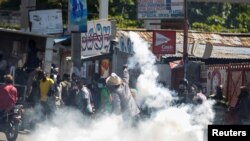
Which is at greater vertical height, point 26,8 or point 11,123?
point 26,8

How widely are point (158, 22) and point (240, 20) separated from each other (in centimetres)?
1579

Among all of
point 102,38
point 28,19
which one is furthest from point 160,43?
point 28,19

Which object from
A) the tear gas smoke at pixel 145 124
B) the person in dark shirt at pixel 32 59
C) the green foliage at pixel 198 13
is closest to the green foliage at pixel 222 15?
the green foliage at pixel 198 13

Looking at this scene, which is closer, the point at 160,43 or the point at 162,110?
the point at 162,110

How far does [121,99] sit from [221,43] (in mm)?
17858

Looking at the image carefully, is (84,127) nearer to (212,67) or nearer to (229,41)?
(212,67)

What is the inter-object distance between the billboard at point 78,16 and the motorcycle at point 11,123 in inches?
242

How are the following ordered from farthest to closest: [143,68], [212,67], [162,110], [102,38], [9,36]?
[212,67] < [102,38] < [9,36] < [143,68] < [162,110]

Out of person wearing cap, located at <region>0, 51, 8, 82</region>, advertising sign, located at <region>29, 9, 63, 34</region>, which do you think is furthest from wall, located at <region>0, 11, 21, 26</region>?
person wearing cap, located at <region>0, 51, 8, 82</region>

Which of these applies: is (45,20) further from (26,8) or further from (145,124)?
(145,124)

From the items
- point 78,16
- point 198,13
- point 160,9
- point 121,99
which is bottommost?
point 198,13

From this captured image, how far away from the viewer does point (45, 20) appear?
78.7 feet

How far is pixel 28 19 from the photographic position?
24.2 metres

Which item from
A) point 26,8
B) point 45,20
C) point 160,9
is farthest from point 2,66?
point 160,9
